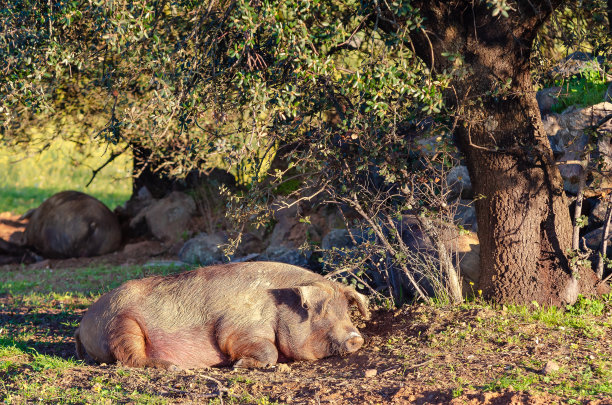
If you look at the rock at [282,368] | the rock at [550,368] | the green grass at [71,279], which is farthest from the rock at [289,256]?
the rock at [550,368]

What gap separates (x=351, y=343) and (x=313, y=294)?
0.49 meters

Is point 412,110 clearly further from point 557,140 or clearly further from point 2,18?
point 2,18

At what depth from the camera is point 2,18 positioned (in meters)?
5.74

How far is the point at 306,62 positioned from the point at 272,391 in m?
2.34

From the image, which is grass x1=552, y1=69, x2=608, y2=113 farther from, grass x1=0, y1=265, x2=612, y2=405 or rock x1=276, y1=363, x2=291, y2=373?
rock x1=276, y1=363, x2=291, y2=373

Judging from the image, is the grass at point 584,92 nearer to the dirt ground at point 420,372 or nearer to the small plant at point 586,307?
the small plant at point 586,307

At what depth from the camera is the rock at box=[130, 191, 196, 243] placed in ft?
41.1

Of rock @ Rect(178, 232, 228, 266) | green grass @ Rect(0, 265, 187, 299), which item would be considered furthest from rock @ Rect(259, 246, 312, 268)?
green grass @ Rect(0, 265, 187, 299)

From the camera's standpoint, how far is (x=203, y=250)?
10594mm

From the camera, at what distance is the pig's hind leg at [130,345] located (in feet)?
17.4

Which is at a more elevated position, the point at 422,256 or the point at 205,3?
the point at 205,3

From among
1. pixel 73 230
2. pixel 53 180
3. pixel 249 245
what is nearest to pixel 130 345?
pixel 249 245

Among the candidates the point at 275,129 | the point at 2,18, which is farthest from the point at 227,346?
the point at 2,18

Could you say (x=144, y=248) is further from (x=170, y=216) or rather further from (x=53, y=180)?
(x=53, y=180)
